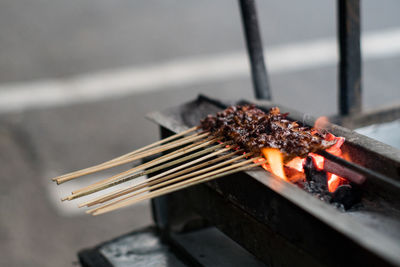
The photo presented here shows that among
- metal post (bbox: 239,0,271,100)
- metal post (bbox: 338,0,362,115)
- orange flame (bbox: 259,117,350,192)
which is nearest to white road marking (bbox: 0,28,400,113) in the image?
metal post (bbox: 239,0,271,100)

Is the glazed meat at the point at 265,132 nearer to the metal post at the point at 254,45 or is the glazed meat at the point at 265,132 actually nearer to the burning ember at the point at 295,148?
the burning ember at the point at 295,148

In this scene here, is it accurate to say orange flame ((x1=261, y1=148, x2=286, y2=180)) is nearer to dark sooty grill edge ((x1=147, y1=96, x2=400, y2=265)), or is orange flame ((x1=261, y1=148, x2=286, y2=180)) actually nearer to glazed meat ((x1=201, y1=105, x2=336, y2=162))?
glazed meat ((x1=201, y1=105, x2=336, y2=162))

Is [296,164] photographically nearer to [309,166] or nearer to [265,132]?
[309,166]

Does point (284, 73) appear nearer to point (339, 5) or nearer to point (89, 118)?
point (89, 118)

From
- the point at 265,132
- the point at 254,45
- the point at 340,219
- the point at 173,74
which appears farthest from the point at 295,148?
the point at 173,74

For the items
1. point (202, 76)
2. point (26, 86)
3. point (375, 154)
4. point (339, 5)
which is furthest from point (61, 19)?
point (375, 154)

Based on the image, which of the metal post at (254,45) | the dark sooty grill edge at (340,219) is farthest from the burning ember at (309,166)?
the metal post at (254,45)
